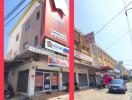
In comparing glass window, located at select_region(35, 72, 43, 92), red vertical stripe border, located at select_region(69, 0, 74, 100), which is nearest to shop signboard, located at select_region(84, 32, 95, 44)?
glass window, located at select_region(35, 72, 43, 92)

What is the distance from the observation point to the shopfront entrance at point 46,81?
15473mm

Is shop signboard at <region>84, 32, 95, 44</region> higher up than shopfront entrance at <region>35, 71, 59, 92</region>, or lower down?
higher up

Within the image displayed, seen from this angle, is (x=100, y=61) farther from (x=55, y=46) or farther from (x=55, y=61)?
(x=55, y=61)

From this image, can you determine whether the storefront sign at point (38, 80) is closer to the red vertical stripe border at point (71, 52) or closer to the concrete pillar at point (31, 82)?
the concrete pillar at point (31, 82)

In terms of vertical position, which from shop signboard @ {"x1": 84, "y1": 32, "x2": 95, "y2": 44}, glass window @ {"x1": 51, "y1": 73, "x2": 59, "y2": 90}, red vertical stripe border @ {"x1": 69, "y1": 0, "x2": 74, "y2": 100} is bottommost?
glass window @ {"x1": 51, "y1": 73, "x2": 59, "y2": 90}

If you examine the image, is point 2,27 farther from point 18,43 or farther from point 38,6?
point 18,43

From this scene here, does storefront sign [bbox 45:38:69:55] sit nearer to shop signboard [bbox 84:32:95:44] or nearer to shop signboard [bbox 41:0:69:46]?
shop signboard [bbox 41:0:69:46]

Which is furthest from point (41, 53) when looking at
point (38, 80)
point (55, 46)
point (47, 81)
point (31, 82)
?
point (55, 46)

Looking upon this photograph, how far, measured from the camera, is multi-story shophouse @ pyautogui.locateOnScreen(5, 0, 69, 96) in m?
14.7

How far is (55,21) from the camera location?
21.8 meters

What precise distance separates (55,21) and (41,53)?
883cm

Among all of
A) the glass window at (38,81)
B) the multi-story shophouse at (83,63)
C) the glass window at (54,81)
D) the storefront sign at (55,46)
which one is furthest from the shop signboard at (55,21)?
the glass window at (38,81)

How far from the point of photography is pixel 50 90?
16.9 m

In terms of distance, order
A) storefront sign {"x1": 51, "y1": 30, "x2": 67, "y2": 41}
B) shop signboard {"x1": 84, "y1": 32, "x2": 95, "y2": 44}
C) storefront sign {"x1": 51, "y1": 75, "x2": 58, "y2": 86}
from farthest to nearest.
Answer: shop signboard {"x1": 84, "y1": 32, "x2": 95, "y2": 44}
storefront sign {"x1": 51, "y1": 30, "x2": 67, "y2": 41}
storefront sign {"x1": 51, "y1": 75, "x2": 58, "y2": 86}
